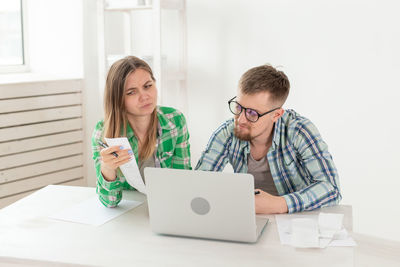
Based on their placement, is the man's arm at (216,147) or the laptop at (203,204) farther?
the man's arm at (216,147)

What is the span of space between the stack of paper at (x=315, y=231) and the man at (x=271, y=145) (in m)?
0.19

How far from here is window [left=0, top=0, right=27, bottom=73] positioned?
380 centimetres

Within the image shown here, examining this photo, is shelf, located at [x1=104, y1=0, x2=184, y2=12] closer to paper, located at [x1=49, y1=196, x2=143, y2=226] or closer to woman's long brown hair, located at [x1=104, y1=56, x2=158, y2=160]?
woman's long brown hair, located at [x1=104, y1=56, x2=158, y2=160]

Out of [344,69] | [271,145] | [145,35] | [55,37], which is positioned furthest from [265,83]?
[55,37]

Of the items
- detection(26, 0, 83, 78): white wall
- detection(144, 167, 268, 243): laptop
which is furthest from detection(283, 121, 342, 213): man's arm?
detection(26, 0, 83, 78): white wall

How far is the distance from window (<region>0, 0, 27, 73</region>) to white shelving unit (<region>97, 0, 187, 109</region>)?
0.61 metres

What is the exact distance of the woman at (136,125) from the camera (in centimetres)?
204

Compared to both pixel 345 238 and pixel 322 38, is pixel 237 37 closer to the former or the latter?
pixel 322 38

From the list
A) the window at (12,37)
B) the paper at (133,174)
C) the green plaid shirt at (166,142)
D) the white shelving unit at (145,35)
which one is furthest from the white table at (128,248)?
the window at (12,37)

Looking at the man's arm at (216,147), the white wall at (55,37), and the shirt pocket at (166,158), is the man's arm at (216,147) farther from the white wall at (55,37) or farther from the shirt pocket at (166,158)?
the white wall at (55,37)

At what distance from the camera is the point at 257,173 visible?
2.15 metres

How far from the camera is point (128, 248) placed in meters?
1.52

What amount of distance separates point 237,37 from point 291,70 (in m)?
0.45

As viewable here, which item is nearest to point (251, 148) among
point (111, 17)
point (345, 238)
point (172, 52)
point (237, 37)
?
point (345, 238)
